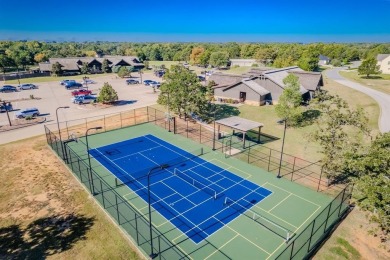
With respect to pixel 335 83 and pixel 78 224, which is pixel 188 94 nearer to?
pixel 78 224

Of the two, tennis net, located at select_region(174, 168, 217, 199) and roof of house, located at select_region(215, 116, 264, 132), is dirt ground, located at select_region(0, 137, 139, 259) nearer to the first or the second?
tennis net, located at select_region(174, 168, 217, 199)

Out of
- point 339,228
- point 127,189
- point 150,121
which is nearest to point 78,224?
point 127,189

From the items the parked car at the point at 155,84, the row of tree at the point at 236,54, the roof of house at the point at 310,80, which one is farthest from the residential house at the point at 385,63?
the parked car at the point at 155,84

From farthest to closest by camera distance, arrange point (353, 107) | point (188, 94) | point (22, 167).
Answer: point (353, 107), point (188, 94), point (22, 167)

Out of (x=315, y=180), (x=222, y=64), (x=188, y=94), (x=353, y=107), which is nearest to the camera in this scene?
(x=315, y=180)

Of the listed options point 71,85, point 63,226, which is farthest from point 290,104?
point 71,85

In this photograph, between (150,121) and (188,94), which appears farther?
(150,121)
